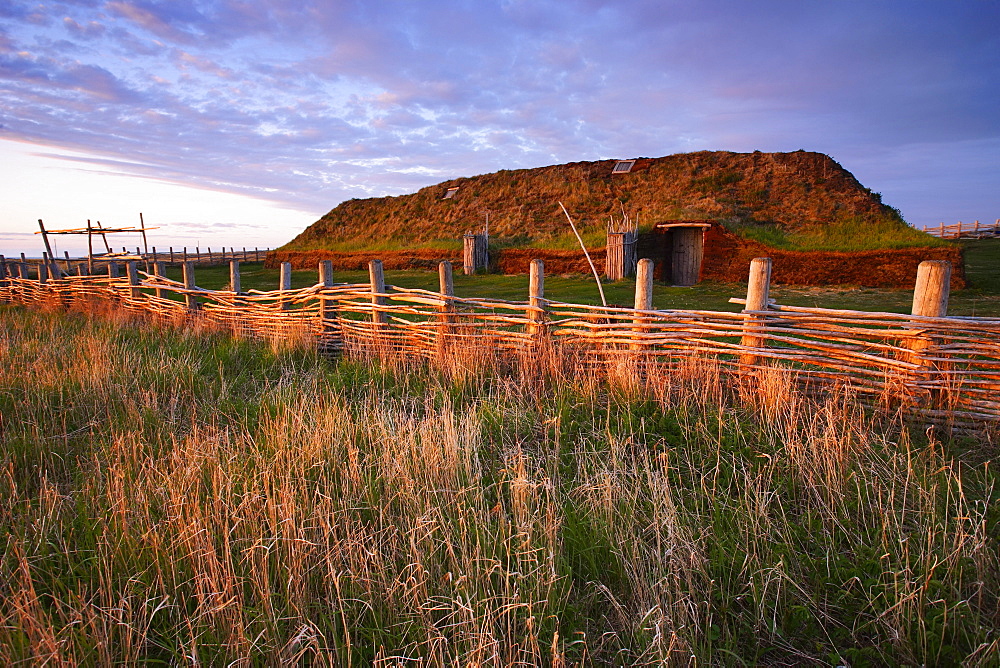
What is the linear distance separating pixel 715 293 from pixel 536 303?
342 inches

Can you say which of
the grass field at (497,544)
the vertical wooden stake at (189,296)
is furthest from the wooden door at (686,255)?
the grass field at (497,544)

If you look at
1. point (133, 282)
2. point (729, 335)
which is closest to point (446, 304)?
point (729, 335)

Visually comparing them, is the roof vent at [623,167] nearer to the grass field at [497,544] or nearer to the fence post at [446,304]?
the fence post at [446,304]

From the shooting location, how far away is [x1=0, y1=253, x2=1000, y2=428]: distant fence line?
378 cm

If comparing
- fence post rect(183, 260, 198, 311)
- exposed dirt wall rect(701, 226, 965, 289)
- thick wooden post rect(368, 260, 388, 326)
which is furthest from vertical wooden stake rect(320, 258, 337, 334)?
exposed dirt wall rect(701, 226, 965, 289)

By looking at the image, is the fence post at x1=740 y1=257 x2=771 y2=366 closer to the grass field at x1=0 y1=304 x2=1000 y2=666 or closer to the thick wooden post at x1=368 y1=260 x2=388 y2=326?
the grass field at x1=0 y1=304 x2=1000 y2=666

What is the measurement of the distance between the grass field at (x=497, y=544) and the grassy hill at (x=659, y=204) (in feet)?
43.6

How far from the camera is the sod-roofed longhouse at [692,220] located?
13773 mm

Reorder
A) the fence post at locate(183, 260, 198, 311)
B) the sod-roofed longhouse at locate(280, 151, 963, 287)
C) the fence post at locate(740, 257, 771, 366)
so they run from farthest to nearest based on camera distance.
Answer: the sod-roofed longhouse at locate(280, 151, 963, 287), the fence post at locate(183, 260, 198, 311), the fence post at locate(740, 257, 771, 366)

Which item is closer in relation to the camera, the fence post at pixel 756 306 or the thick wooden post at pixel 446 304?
the fence post at pixel 756 306

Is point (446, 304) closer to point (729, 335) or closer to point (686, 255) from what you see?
point (729, 335)

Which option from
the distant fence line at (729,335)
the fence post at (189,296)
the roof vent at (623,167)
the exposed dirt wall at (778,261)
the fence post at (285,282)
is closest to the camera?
the distant fence line at (729,335)

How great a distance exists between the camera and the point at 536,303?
535 centimetres

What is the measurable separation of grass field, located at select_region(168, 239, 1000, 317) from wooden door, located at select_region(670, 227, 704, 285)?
5.52 ft
